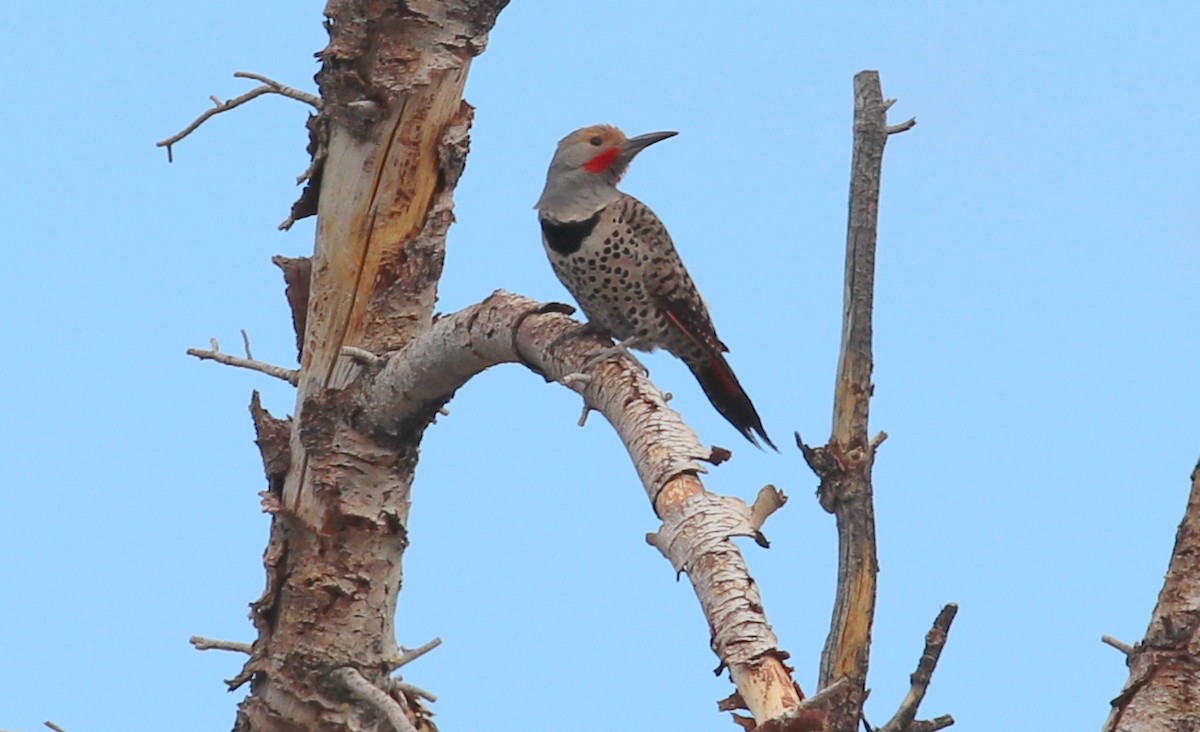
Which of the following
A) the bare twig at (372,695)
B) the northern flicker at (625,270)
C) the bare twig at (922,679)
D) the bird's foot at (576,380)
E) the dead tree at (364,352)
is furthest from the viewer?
the northern flicker at (625,270)

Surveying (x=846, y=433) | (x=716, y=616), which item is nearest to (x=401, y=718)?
(x=716, y=616)

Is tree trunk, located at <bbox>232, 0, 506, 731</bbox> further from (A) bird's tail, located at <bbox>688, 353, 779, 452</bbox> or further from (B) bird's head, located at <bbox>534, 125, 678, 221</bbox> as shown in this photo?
(A) bird's tail, located at <bbox>688, 353, 779, 452</bbox>

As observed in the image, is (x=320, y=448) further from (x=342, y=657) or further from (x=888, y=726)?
(x=888, y=726)

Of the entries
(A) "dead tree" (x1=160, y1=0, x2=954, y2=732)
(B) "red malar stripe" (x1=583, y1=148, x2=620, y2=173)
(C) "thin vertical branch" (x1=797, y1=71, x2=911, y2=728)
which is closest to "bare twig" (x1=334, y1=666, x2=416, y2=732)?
(A) "dead tree" (x1=160, y1=0, x2=954, y2=732)

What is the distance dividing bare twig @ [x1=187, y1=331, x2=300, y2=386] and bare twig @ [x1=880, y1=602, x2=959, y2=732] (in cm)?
263

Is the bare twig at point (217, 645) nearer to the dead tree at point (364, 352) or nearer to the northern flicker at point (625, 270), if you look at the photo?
the dead tree at point (364, 352)

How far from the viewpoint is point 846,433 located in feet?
9.25

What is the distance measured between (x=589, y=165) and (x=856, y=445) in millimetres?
2568

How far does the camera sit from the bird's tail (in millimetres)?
5020

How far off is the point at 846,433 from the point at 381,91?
215cm

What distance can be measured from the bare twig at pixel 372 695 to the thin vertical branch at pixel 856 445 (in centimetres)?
134

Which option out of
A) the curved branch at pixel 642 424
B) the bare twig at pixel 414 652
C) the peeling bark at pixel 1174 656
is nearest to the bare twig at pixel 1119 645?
the peeling bark at pixel 1174 656

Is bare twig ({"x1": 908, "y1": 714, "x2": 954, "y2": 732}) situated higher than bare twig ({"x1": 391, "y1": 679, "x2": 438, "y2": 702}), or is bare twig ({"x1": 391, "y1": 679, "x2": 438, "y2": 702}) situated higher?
bare twig ({"x1": 391, "y1": 679, "x2": 438, "y2": 702})

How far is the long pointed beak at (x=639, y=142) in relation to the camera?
5.26 meters
